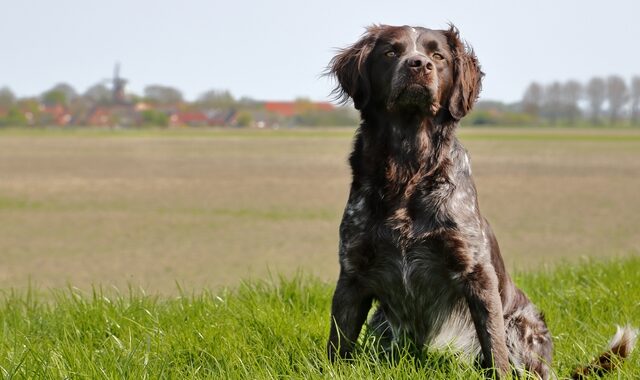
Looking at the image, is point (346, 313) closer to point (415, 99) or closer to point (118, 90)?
point (415, 99)

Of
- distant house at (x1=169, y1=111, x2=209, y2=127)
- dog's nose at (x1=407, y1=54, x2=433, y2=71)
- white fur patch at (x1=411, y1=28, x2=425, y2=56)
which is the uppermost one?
white fur patch at (x1=411, y1=28, x2=425, y2=56)

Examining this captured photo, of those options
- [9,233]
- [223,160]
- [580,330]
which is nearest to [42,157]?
[223,160]

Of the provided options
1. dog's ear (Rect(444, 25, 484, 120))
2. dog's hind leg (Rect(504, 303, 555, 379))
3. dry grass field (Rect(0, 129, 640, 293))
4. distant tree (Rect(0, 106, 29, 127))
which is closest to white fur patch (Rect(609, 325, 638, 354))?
dog's hind leg (Rect(504, 303, 555, 379))

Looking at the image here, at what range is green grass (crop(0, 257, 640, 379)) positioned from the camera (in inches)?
161

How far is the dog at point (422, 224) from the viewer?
418cm

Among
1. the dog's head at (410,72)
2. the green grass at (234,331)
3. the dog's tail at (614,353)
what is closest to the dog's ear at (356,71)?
the dog's head at (410,72)

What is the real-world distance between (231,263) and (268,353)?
6987 mm

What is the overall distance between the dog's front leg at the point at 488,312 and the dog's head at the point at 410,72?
844 millimetres

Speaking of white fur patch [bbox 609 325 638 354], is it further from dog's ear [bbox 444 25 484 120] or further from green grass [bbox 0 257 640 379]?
dog's ear [bbox 444 25 484 120]

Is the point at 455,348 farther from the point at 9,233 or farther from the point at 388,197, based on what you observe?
the point at 9,233

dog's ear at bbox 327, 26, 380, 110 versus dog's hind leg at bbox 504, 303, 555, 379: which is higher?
dog's ear at bbox 327, 26, 380, 110

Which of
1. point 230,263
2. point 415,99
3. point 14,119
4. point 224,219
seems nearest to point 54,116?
point 14,119

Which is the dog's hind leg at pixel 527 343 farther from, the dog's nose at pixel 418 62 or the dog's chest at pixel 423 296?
the dog's nose at pixel 418 62

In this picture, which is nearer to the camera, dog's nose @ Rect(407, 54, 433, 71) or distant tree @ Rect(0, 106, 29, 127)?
dog's nose @ Rect(407, 54, 433, 71)
